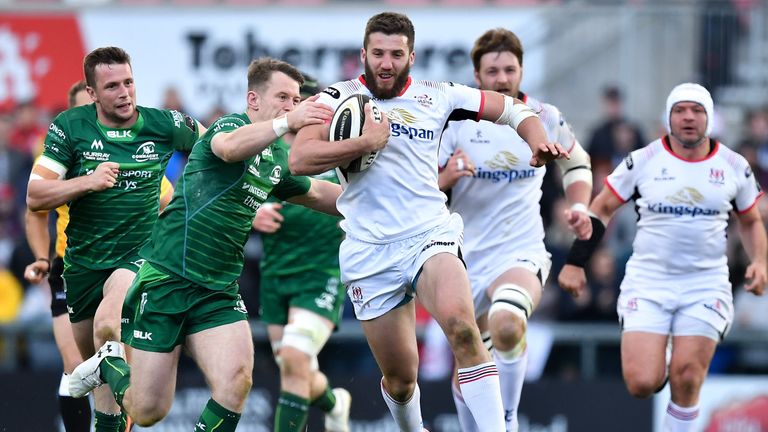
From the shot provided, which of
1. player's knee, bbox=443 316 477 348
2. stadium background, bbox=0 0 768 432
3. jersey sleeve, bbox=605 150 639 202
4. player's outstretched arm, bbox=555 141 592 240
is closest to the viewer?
player's knee, bbox=443 316 477 348

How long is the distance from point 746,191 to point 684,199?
516 millimetres

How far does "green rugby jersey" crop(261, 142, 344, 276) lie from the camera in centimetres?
1202

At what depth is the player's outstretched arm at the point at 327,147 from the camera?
26.8 feet

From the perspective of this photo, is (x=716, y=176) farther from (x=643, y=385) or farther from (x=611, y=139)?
(x=611, y=139)

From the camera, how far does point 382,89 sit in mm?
8617

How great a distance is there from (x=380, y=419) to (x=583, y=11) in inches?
244

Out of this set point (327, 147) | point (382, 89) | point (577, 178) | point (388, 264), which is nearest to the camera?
point (327, 147)

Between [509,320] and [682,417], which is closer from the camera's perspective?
[509,320]

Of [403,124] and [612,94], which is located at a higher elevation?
[403,124]

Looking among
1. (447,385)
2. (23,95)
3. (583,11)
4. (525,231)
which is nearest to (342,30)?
(583,11)

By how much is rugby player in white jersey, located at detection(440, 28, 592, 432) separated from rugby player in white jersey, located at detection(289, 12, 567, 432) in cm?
142

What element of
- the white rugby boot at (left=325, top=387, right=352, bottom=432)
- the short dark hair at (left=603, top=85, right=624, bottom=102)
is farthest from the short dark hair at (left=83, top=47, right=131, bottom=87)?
the short dark hair at (left=603, top=85, right=624, bottom=102)

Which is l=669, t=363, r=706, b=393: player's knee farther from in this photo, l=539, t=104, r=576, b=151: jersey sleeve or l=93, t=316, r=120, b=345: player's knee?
l=93, t=316, r=120, b=345: player's knee

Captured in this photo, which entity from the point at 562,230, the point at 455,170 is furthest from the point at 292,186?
the point at 562,230
